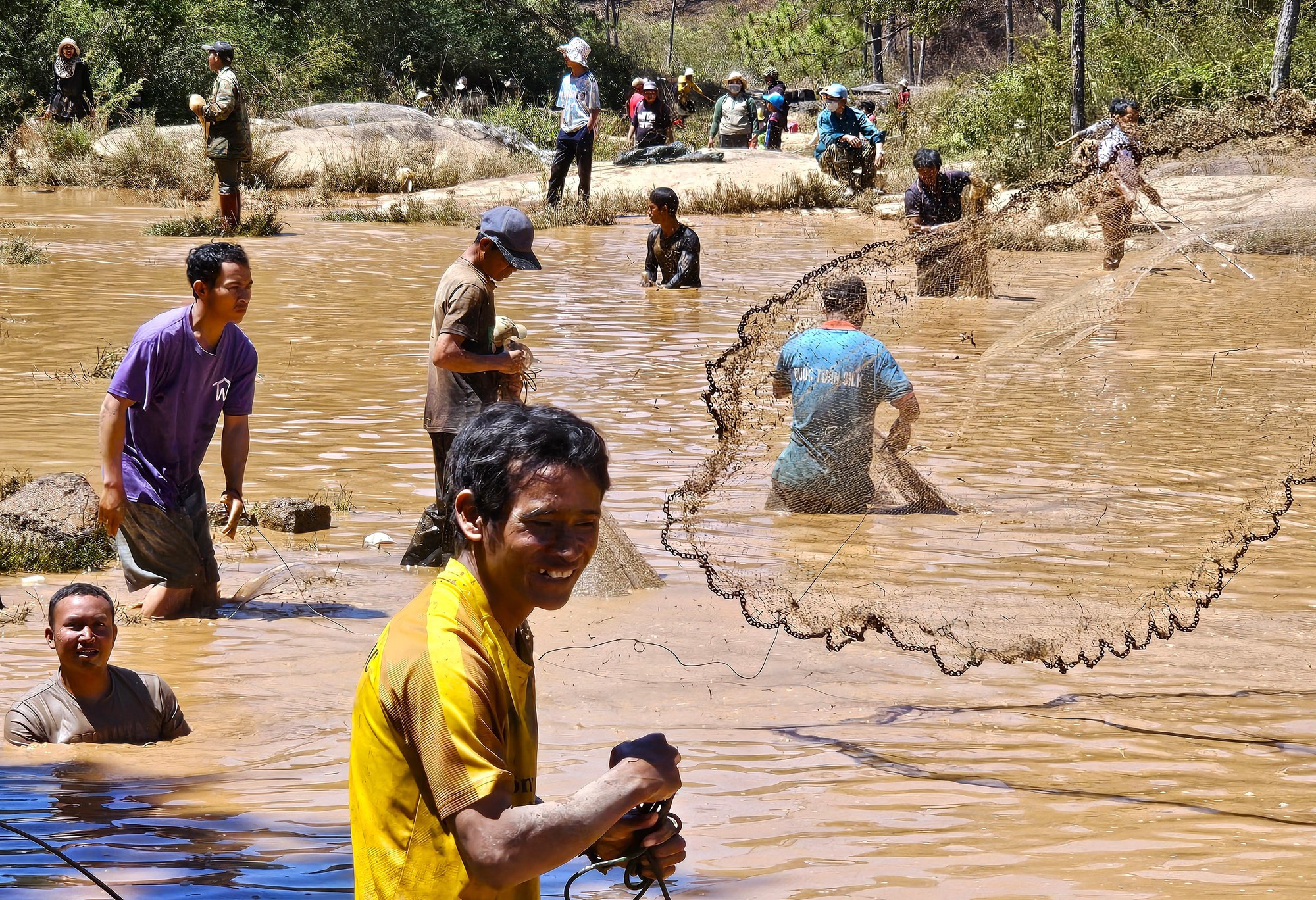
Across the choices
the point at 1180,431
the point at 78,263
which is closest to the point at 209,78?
the point at 78,263

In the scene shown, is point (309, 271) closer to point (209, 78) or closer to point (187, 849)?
point (187, 849)

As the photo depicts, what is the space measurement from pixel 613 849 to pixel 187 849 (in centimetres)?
168

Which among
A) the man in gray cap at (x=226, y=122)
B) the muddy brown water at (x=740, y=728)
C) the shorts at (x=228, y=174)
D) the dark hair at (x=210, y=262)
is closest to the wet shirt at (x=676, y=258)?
the muddy brown water at (x=740, y=728)

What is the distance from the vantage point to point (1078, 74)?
19781mm

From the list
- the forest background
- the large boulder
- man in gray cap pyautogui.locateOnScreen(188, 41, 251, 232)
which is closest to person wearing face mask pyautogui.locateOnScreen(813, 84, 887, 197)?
the forest background

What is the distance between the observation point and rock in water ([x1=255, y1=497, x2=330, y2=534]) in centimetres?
655

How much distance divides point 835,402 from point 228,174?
11733 millimetres

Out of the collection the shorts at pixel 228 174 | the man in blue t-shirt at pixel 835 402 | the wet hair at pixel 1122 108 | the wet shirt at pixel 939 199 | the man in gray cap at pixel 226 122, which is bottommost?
the man in blue t-shirt at pixel 835 402

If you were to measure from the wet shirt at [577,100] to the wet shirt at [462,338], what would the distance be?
12.1m

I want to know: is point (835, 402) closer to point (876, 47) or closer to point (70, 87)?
point (70, 87)

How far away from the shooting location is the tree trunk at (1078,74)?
19328 mm

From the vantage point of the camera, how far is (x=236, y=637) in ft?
17.6

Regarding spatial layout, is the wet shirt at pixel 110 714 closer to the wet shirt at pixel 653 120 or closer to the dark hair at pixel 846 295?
the dark hair at pixel 846 295

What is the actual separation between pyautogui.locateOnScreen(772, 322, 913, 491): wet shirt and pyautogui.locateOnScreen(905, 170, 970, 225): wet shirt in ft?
21.8
